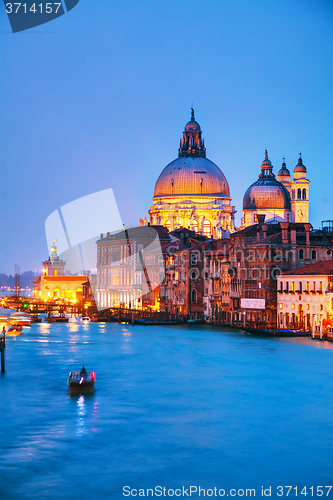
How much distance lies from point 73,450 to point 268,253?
38.7 meters

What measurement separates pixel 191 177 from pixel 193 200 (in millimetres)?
2608

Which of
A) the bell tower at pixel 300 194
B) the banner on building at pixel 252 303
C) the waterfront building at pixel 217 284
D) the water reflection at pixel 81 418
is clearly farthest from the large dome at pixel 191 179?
the water reflection at pixel 81 418

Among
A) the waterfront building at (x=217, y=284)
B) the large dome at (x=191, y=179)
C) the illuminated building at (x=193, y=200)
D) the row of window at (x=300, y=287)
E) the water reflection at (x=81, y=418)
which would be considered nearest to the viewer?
the water reflection at (x=81, y=418)

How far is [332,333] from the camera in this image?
49.5m

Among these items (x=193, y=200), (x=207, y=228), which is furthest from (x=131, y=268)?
(x=207, y=228)

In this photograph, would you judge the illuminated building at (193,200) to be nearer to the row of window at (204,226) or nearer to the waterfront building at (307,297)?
the row of window at (204,226)

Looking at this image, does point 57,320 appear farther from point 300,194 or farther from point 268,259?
point 300,194

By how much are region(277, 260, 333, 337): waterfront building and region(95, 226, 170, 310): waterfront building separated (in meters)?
26.9

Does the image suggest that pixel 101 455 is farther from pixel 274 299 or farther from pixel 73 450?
pixel 274 299

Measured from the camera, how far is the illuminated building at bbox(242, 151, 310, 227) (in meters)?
100

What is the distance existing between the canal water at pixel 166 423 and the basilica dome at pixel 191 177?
2542 inches

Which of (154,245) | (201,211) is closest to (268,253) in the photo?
(154,245)

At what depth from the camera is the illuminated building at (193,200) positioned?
108 meters

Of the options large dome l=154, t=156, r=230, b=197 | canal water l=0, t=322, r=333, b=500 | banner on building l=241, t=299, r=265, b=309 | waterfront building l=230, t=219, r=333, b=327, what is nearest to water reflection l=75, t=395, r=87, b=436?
canal water l=0, t=322, r=333, b=500
